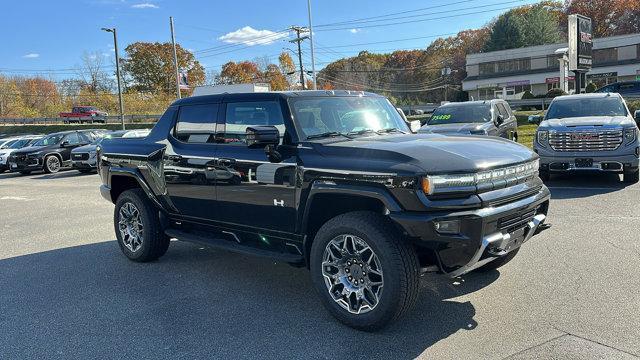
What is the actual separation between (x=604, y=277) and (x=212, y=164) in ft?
12.9

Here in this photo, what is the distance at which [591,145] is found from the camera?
958 cm

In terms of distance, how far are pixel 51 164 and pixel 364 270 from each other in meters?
20.6

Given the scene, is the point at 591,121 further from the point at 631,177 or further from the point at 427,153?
the point at 427,153

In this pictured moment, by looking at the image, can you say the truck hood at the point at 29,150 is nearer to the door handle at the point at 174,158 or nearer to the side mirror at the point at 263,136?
the door handle at the point at 174,158

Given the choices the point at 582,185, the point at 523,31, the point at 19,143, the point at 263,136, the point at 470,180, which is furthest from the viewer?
the point at 523,31

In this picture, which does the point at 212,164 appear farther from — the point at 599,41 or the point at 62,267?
the point at 599,41

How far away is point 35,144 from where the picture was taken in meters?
21.6

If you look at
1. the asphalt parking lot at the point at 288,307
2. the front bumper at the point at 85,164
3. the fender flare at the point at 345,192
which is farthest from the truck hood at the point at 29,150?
the fender flare at the point at 345,192

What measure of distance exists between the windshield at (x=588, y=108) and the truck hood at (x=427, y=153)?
24.0ft

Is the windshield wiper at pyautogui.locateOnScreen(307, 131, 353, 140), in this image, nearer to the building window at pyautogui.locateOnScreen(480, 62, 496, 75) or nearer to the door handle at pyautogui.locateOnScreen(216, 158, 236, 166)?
the door handle at pyautogui.locateOnScreen(216, 158, 236, 166)

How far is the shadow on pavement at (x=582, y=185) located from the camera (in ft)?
30.5

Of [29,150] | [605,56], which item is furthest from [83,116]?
[605,56]

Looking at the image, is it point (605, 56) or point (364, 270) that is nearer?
point (364, 270)

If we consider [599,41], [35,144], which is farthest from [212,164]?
[599,41]
